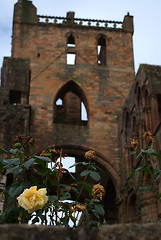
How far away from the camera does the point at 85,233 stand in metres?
1.02

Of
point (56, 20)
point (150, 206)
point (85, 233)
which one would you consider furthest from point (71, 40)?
point (85, 233)

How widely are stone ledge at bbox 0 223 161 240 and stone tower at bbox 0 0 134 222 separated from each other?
40.9 ft

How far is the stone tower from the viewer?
49.5ft

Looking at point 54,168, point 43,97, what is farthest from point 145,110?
point 54,168

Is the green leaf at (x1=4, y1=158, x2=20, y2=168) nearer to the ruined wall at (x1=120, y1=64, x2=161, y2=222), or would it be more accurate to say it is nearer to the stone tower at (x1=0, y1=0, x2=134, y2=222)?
the ruined wall at (x1=120, y1=64, x2=161, y2=222)

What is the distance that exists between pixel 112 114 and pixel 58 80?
9.03 feet

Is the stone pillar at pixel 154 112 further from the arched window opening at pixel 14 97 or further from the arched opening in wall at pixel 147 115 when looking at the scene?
the arched window opening at pixel 14 97

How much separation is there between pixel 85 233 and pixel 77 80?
51.0 feet

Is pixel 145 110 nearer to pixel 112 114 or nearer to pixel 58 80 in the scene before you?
pixel 112 114

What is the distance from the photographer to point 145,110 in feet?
39.2


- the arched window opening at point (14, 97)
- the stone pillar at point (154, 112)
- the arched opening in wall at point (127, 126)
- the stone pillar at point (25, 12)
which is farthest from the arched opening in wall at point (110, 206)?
the stone pillar at point (25, 12)

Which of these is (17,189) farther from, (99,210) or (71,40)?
(71,40)

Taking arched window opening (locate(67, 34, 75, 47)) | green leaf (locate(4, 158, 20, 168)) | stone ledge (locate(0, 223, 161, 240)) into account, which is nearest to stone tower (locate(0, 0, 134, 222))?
arched window opening (locate(67, 34, 75, 47))

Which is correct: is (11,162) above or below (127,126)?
below
